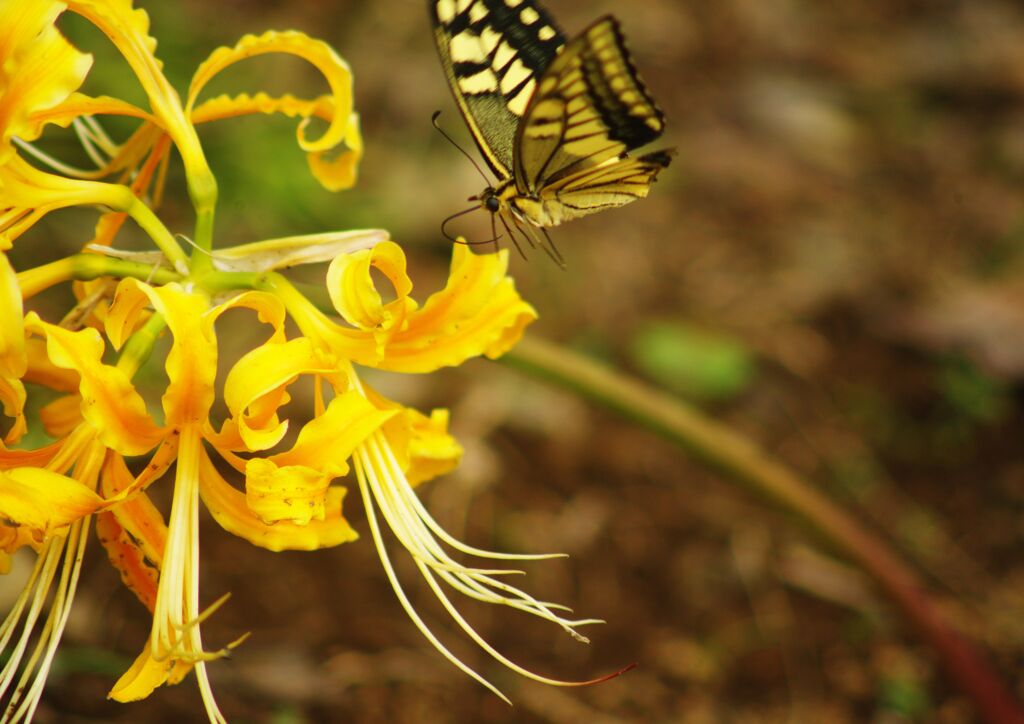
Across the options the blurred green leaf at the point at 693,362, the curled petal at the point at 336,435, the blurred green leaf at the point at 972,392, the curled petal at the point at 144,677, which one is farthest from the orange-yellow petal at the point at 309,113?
the blurred green leaf at the point at 972,392

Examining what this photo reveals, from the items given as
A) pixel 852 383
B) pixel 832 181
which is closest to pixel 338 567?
pixel 852 383

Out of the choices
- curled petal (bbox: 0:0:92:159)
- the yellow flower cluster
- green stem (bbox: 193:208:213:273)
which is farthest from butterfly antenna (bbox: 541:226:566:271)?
curled petal (bbox: 0:0:92:159)

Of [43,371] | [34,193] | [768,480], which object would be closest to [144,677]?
[43,371]

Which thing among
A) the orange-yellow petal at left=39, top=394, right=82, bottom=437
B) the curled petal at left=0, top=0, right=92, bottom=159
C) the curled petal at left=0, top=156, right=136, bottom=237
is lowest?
the orange-yellow petal at left=39, top=394, right=82, bottom=437

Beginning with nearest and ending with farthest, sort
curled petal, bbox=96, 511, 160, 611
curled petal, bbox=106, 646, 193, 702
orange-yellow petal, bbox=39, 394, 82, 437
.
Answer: curled petal, bbox=106, 646, 193, 702 → curled petal, bbox=96, 511, 160, 611 → orange-yellow petal, bbox=39, 394, 82, 437

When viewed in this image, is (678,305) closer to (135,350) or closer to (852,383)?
(852,383)

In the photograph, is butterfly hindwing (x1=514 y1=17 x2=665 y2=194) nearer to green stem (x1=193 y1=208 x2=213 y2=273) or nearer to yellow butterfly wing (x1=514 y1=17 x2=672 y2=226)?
yellow butterfly wing (x1=514 y1=17 x2=672 y2=226)

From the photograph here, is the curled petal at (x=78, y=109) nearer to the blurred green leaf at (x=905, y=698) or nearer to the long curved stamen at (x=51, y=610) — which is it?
the long curved stamen at (x=51, y=610)

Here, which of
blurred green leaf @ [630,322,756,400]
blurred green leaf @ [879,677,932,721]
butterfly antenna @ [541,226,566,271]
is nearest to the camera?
butterfly antenna @ [541,226,566,271]
